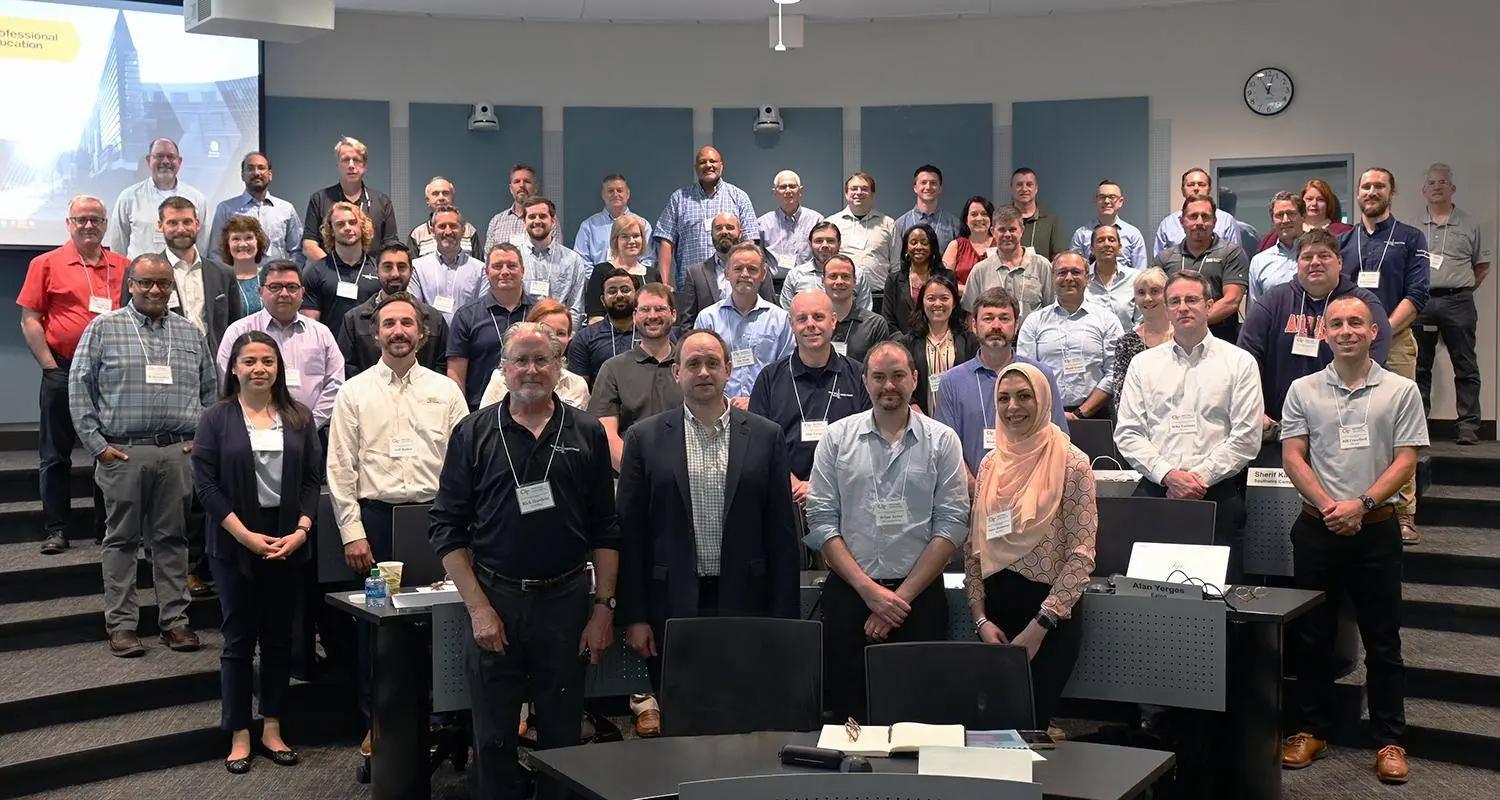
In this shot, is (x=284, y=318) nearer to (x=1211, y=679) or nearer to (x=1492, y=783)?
(x=1211, y=679)

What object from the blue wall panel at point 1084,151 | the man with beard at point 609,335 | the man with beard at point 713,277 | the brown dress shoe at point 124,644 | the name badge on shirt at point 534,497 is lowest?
the brown dress shoe at point 124,644

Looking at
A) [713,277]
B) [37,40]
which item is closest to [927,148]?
[713,277]

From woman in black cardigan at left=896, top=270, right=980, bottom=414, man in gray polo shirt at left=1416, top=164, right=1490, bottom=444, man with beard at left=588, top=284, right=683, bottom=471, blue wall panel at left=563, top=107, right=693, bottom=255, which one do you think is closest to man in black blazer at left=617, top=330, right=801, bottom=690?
man with beard at left=588, top=284, right=683, bottom=471

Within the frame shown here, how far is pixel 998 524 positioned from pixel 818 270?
2.85 metres

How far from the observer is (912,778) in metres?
2.48

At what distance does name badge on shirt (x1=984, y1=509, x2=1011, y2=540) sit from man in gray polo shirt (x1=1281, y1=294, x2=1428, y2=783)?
1.27 m

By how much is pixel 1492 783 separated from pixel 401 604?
3811 millimetres

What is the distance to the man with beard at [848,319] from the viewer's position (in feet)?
18.8

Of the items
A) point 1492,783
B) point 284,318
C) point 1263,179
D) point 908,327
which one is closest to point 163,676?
point 284,318

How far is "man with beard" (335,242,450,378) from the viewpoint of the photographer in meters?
5.84

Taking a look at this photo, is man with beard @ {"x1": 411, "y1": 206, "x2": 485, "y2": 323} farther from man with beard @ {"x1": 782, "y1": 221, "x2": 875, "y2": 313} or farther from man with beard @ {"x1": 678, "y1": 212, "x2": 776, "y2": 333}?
man with beard @ {"x1": 782, "y1": 221, "x2": 875, "y2": 313}

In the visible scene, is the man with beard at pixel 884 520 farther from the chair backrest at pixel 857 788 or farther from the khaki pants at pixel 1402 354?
the khaki pants at pixel 1402 354

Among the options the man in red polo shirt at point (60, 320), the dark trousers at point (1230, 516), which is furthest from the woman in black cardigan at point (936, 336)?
the man in red polo shirt at point (60, 320)

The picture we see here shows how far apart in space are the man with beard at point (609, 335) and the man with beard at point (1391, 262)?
357 centimetres
